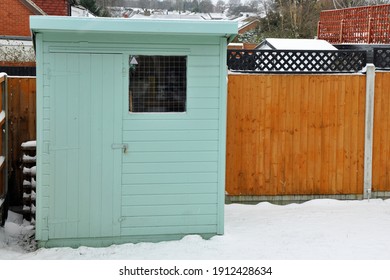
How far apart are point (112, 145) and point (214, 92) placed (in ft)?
3.96

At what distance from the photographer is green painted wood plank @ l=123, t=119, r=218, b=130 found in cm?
595

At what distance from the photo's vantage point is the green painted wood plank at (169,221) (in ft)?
19.9

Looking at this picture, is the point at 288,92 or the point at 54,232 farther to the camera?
the point at 288,92

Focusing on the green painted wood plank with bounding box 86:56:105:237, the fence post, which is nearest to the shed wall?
the green painted wood plank with bounding box 86:56:105:237

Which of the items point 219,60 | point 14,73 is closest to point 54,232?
point 219,60

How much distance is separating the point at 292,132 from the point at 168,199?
2.50 meters

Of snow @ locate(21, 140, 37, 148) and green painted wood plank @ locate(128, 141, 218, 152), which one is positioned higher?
green painted wood plank @ locate(128, 141, 218, 152)

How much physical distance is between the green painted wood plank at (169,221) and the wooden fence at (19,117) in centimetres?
239

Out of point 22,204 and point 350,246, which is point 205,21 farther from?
point 22,204

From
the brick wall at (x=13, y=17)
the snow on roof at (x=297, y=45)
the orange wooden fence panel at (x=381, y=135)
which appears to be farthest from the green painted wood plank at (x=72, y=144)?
the brick wall at (x=13, y=17)

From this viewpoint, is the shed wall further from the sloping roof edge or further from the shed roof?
the sloping roof edge

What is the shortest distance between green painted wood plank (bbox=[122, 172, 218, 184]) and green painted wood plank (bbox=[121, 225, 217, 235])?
0.49 m

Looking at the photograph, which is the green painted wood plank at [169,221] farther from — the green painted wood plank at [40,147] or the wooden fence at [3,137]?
the wooden fence at [3,137]

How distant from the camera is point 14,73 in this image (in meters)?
12.5
